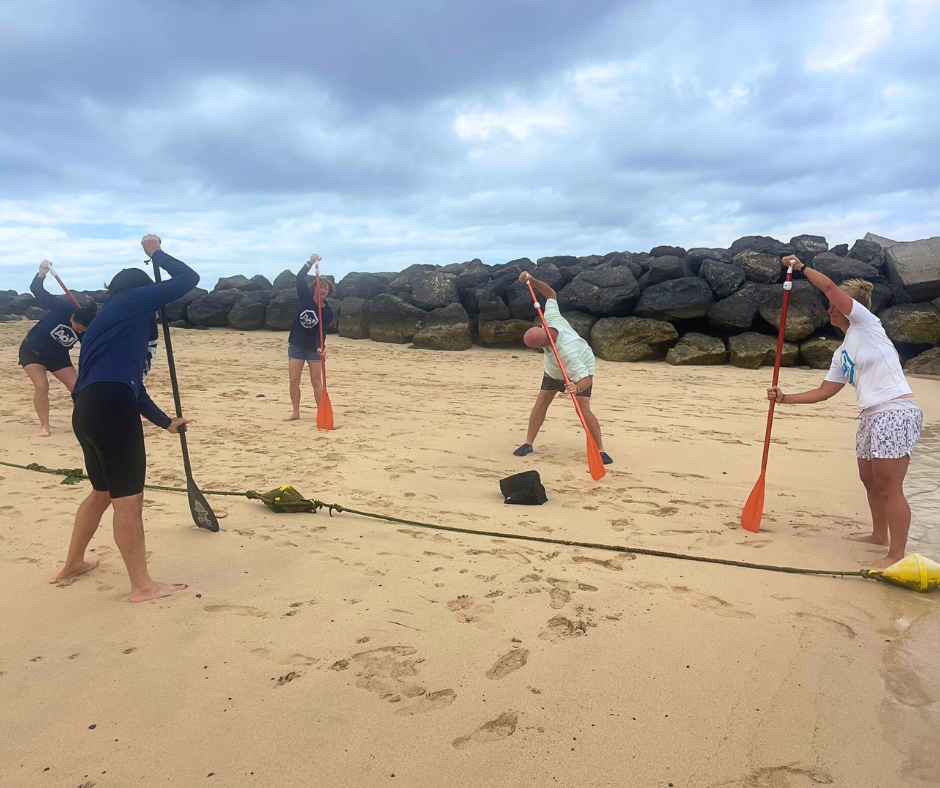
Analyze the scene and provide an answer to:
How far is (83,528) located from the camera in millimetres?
3176

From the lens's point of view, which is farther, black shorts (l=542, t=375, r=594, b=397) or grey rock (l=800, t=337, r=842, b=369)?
grey rock (l=800, t=337, r=842, b=369)

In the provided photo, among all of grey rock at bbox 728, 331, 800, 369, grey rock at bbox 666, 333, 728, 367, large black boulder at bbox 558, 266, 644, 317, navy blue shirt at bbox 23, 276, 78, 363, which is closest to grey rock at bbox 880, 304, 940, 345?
grey rock at bbox 728, 331, 800, 369

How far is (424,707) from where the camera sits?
232 centimetres

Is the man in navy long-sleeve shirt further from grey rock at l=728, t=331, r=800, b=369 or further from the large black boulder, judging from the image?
grey rock at l=728, t=331, r=800, b=369

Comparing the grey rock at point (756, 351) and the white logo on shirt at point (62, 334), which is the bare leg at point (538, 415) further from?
the grey rock at point (756, 351)

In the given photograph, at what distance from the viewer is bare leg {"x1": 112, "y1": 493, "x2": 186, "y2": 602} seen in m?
2.96

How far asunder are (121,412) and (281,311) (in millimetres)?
14925

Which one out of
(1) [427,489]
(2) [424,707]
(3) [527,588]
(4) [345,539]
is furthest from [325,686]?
(1) [427,489]

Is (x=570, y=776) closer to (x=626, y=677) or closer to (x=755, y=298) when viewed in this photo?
(x=626, y=677)

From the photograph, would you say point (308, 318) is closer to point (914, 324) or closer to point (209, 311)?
point (209, 311)

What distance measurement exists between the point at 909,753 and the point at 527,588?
64.9 inches

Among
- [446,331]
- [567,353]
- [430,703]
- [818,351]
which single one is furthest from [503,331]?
[430,703]

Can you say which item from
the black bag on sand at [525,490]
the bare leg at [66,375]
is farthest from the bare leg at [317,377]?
the black bag on sand at [525,490]

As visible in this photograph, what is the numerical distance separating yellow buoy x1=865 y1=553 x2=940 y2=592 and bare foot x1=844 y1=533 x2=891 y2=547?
62 centimetres
